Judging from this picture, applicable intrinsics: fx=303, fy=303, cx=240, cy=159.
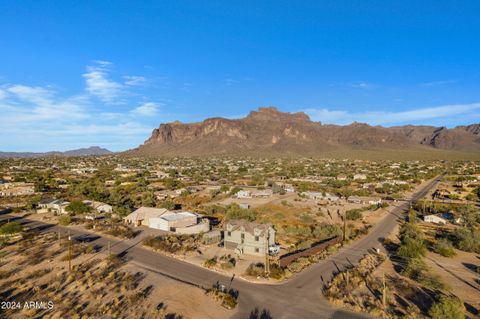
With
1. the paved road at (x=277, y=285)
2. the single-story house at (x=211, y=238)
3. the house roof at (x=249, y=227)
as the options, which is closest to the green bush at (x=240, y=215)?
the single-story house at (x=211, y=238)

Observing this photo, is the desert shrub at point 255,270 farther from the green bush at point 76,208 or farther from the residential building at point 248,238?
the green bush at point 76,208

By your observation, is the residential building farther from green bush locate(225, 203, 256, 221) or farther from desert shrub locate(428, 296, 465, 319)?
desert shrub locate(428, 296, 465, 319)

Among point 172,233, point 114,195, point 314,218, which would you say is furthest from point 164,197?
point 314,218

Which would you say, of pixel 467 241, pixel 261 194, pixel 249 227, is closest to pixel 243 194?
pixel 261 194

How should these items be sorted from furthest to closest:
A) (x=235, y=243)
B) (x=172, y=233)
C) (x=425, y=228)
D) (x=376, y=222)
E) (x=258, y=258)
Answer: (x=376, y=222)
(x=425, y=228)
(x=172, y=233)
(x=235, y=243)
(x=258, y=258)

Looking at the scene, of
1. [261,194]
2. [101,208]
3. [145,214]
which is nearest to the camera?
[145,214]

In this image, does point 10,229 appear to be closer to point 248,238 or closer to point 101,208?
point 101,208

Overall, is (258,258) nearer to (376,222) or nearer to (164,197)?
(376,222)
